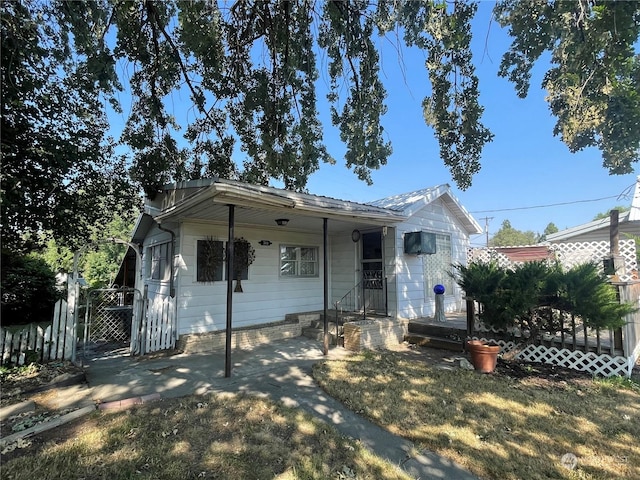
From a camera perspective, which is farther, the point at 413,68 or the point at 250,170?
the point at 250,170

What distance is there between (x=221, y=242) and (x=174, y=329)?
2.12 metres

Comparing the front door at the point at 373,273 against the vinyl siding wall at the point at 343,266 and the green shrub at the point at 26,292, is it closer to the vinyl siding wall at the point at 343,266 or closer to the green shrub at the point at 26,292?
the vinyl siding wall at the point at 343,266

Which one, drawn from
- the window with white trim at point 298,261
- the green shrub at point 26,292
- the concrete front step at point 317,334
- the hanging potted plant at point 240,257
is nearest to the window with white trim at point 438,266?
the concrete front step at point 317,334

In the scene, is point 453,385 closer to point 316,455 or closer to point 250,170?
point 316,455

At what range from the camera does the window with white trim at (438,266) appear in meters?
8.71

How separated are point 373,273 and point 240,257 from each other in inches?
140

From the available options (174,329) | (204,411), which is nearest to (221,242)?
(174,329)

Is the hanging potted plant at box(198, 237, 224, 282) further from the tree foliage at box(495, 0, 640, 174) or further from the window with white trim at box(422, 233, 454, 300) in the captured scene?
the tree foliage at box(495, 0, 640, 174)

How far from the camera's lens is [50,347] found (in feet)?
16.6

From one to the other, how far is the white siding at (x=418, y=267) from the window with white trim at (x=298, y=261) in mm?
2345

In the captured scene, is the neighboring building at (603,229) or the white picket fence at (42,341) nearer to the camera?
the white picket fence at (42,341)

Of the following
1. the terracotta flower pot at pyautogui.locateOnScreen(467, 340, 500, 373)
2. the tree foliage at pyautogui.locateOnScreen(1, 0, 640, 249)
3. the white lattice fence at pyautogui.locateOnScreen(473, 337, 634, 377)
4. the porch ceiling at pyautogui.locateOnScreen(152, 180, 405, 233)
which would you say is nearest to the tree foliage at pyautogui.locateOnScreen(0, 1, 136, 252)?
the tree foliage at pyautogui.locateOnScreen(1, 0, 640, 249)

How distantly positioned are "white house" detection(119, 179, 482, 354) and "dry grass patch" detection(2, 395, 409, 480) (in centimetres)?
204

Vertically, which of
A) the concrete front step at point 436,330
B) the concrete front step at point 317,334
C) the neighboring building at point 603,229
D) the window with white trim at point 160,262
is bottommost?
the concrete front step at point 317,334
